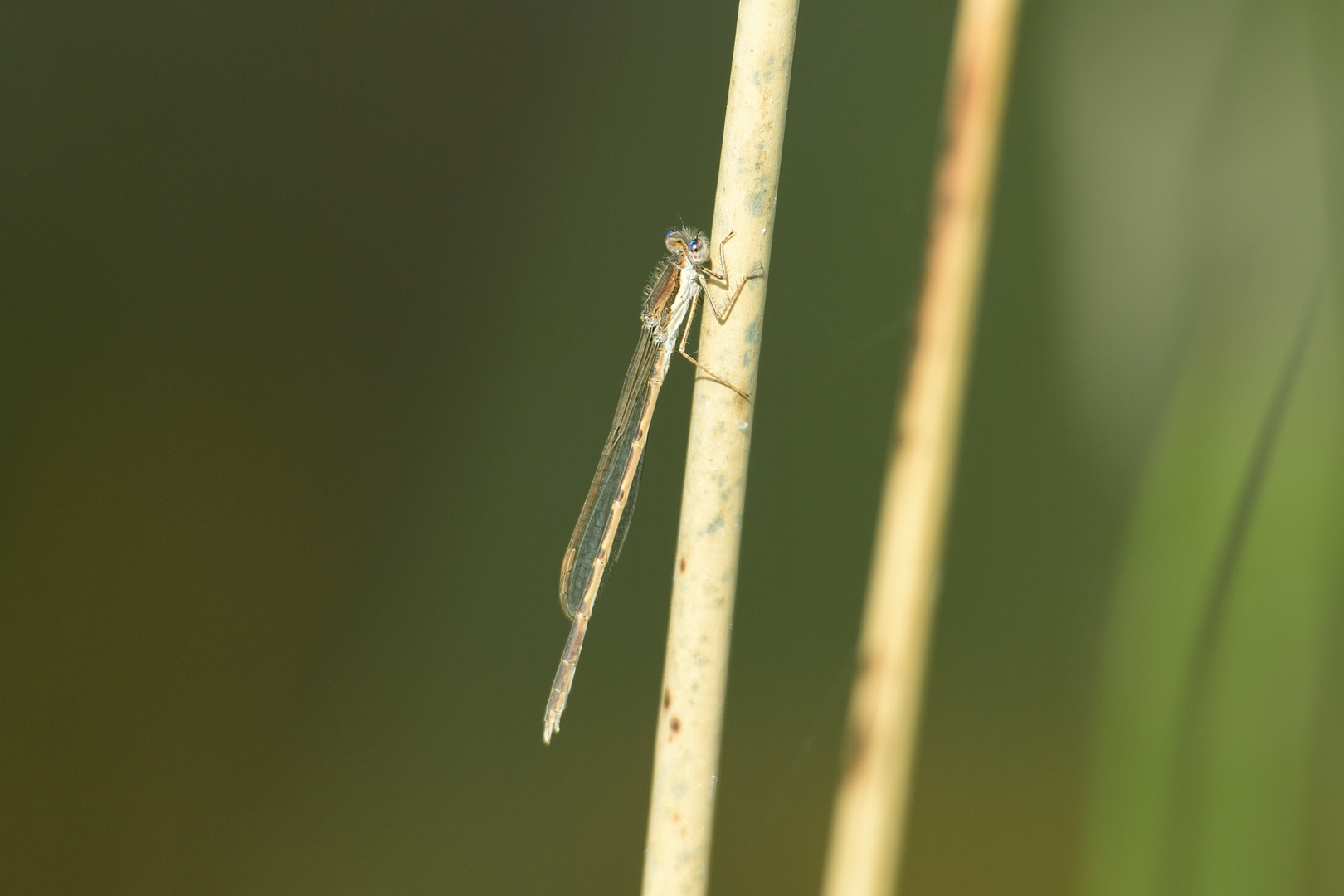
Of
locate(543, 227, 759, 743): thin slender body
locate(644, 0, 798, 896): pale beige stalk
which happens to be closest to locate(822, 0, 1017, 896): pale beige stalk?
locate(644, 0, 798, 896): pale beige stalk

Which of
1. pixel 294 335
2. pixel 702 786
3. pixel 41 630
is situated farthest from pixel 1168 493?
pixel 41 630

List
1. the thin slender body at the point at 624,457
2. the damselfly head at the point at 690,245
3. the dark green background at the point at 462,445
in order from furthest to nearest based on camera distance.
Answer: the dark green background at the point at 462,445
the thin slender body at the point at 624,457
the damselfly head at the point at 690,245

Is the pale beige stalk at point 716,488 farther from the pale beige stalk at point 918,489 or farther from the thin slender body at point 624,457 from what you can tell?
the thin slender body at point 624,457

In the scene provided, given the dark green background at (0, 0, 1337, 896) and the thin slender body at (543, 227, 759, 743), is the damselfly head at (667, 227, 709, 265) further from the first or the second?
the dark green background at (0, 0, 1337, 896)

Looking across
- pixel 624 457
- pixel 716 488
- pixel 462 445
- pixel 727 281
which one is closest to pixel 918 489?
pixel 716 488

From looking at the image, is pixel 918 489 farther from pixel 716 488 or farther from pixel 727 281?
pixel 727 281

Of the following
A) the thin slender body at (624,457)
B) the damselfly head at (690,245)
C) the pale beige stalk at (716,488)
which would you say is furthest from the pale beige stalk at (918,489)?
the thin slender body at (624,457)
